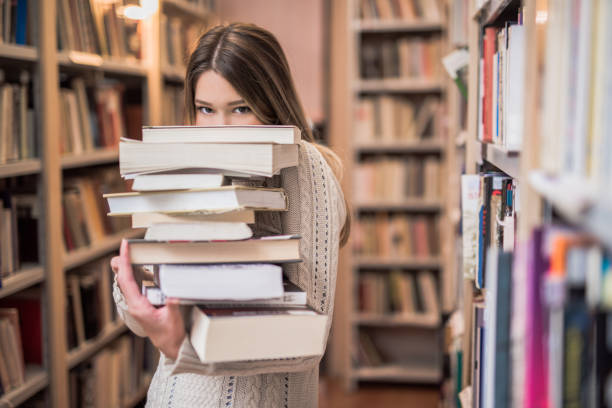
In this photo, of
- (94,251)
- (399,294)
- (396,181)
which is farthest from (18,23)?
(399,294)

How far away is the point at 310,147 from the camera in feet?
3.55

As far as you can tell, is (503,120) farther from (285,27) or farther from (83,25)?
(285,27)

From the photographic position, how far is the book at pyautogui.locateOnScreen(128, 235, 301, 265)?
2.76ft

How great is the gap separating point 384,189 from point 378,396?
1.15 m

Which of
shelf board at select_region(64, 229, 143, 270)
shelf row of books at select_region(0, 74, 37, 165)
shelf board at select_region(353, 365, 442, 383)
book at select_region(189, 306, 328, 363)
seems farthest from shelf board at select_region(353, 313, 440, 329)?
book at select_region(189, 306, 328, 363)

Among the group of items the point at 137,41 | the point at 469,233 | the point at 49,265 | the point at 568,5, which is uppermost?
the point at 137,41

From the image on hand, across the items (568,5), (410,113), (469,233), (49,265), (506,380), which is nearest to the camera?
(568,5)

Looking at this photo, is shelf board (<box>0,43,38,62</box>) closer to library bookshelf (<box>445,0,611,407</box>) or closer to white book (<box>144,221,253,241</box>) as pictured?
white book (<box>144,221,253,241</box>)

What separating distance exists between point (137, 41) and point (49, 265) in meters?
1.15

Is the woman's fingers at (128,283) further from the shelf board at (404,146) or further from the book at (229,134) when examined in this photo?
the shelf board at (404,146)

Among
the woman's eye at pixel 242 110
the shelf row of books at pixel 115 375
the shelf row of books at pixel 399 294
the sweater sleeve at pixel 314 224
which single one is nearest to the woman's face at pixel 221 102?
the woman's eye at pixel 242 110

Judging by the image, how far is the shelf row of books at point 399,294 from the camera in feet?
10.8

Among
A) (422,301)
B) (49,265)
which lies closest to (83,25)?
(49,265)

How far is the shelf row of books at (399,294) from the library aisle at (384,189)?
1 centimetres
